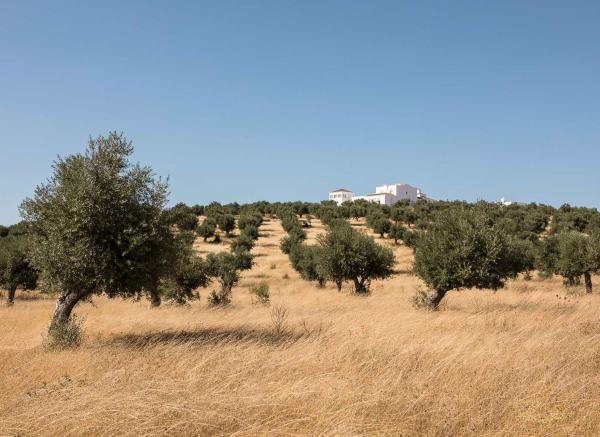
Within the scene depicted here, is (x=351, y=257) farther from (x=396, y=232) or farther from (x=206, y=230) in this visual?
(x=206, y=230)

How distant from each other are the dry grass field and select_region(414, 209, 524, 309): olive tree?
8.23 m

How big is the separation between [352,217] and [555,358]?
98.8 metres

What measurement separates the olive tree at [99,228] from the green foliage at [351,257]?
A: 2182 centimetres

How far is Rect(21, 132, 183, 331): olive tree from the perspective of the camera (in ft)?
45.5

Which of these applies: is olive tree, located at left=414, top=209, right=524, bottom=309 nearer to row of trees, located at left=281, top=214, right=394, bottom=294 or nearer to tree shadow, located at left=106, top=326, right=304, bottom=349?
tree shadow, located at left=106, top=326, right=304, bottom=349

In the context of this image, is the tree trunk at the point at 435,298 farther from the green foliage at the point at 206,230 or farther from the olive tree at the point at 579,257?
the green foliage at the point at 206,230

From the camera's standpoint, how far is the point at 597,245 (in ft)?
119

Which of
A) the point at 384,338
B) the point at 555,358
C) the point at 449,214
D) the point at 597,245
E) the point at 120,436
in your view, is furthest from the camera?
the point at 597,245

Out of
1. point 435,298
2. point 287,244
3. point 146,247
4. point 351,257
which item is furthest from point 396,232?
point 146,247

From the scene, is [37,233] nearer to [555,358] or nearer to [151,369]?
[151,369]

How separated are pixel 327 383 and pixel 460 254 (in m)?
16.4

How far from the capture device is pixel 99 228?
14.1 meters

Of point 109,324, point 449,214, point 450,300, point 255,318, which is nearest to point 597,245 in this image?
point 450,300

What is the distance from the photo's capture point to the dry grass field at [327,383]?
5.65m
